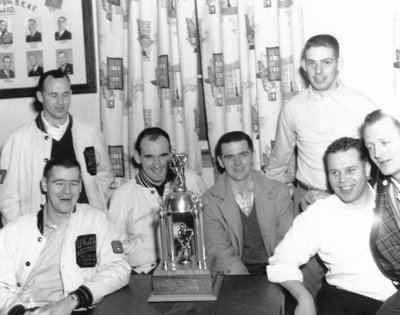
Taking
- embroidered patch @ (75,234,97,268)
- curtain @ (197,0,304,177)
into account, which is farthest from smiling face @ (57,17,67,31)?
embroidered patch @ (75,234,97,268)

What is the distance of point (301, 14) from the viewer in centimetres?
316

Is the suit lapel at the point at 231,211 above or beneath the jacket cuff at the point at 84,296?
above

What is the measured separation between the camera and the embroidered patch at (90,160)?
9.87 feet

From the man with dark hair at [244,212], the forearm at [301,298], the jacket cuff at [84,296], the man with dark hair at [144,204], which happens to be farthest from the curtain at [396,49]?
the jacket cuff at [84,296]

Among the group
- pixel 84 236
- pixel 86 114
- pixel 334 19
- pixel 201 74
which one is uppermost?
pixel 334 19

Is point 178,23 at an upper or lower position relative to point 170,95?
upper

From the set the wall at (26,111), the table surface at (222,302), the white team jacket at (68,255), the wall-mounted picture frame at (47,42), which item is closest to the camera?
the table surface at (222,302)

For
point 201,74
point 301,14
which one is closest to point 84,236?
point 201,74

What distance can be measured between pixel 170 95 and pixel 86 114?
63cm

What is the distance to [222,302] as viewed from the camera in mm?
1896

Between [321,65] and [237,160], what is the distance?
680 mm

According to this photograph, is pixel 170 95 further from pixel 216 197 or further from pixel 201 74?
pixel 216 197

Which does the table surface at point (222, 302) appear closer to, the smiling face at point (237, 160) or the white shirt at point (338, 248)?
the white shirt at point (338, 248)

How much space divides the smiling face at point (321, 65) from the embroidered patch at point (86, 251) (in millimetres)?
1386
